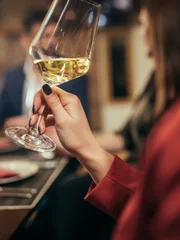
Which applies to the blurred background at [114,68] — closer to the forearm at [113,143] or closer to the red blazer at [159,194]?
the forearm at [113,143]

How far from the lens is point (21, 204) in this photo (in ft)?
2.87

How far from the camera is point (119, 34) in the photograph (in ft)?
15.7

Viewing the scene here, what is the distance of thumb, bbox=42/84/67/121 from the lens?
0.78 metres

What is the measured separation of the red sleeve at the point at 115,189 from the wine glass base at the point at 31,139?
0.41 ft

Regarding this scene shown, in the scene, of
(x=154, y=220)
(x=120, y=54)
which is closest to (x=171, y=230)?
(x=154, y=220)

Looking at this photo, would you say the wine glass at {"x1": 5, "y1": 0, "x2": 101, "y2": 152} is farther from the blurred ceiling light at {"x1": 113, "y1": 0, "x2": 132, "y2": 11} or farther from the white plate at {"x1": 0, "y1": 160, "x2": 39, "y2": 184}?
the blurred ceiling light at {"x1": 113, "y1": 0, "x2": 132, "y2": 11}

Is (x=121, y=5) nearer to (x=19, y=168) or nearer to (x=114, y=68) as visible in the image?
(x=114, y=68)

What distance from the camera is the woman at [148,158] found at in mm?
549

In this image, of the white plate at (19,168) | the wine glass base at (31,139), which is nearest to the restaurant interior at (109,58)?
the white plate at (19,168)

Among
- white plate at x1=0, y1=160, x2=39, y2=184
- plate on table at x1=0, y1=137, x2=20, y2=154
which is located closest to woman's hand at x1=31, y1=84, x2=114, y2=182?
white plate at x1=0, y1=160, x2=39, y2=184

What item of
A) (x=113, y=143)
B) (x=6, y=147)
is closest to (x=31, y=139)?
(x=6, y=147)

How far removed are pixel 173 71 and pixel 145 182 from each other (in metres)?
0.20

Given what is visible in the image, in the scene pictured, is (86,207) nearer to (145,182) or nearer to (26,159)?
(26,159)

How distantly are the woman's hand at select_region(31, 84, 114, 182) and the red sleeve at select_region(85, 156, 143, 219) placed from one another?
0.02 m
